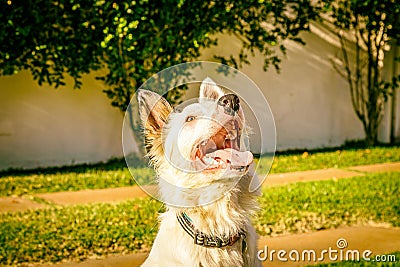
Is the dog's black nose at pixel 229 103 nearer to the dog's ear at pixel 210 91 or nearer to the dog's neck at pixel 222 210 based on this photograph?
the dog's ear at pixel 210 91

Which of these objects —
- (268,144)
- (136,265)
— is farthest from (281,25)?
(268,144)

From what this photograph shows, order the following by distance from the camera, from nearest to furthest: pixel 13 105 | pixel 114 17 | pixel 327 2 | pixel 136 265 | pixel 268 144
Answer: pixel 268 144 < pixel 136 265 < pixel 114 17 < pixel 13 105 < pixel 327 2

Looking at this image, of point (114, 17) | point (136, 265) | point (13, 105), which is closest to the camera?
point (136, 265)

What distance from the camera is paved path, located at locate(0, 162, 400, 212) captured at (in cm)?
679

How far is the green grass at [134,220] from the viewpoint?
16.6ft

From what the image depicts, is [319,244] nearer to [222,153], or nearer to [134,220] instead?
[134,220]

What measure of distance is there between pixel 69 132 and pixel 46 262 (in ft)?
16.3

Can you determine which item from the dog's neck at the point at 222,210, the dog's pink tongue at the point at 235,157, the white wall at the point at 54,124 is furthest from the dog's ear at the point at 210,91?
the white wall at the point at 54,124

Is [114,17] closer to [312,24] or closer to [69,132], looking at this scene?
[69,132]

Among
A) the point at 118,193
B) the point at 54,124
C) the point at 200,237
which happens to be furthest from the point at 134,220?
the point at 54,124

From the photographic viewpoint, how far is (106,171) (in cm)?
868

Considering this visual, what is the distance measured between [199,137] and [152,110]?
12.2 inches

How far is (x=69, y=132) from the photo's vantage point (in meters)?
9.55

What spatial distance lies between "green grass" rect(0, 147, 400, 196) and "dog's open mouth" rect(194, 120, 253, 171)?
5.12 metres
